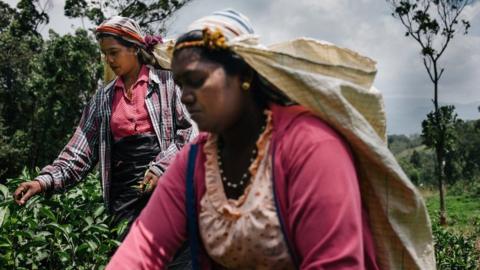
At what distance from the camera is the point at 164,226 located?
1603 mm

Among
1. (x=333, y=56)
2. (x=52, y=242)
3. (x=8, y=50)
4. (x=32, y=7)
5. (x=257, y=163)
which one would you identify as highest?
(x=32, y=7)

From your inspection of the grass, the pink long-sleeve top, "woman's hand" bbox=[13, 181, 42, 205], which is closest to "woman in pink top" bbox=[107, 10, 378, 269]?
the pink long-sleeve top

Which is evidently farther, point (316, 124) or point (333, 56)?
point (333, 56)

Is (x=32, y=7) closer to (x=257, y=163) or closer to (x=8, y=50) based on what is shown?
(x=8, y=50)

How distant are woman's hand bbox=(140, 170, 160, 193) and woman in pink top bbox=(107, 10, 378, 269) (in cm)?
85

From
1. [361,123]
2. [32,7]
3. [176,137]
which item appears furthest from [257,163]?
[32,7]

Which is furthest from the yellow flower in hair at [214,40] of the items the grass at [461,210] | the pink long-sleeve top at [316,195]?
the grass at [461,210]

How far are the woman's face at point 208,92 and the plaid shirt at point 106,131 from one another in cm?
122

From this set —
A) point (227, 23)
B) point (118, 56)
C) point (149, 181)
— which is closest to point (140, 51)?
point (118, 56)

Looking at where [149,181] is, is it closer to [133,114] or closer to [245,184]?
[133,114]

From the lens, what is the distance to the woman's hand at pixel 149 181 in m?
2.49

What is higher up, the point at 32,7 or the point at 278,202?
the point at 32,7

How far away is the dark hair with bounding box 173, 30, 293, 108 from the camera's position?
1.45 metres

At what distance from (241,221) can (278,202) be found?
11 centimetres
